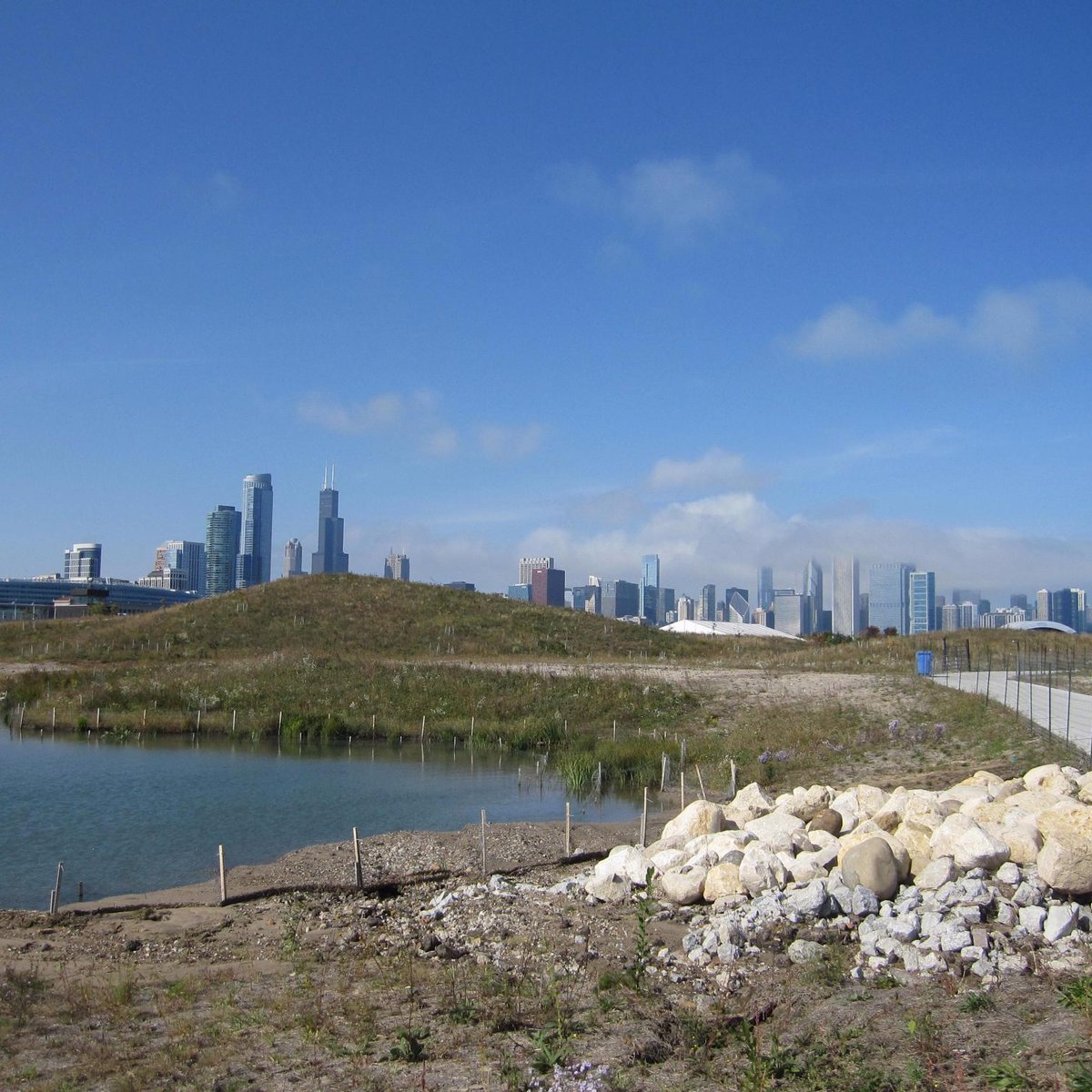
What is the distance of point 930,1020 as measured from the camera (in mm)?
9719

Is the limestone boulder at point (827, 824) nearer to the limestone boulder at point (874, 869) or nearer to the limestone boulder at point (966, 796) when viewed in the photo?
the limestone boulder at point (966, 796)

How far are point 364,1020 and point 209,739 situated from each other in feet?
103

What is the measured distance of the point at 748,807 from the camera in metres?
20.6

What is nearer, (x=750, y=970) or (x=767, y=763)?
(x=750, y=970)

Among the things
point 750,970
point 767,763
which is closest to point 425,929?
point 750,970

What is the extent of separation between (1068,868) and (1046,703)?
21.9 meters

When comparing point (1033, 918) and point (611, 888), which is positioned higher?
point (1033, 918)

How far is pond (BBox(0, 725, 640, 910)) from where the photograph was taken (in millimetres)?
20812

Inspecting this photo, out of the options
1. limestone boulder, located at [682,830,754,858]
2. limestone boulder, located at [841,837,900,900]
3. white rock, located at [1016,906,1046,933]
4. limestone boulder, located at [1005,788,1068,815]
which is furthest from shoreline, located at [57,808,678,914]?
white rock, located at [1016,906,1046,933]

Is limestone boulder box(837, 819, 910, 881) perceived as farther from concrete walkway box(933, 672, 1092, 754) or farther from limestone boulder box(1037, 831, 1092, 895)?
concrete walkway box(933, 672, 1092, 754)

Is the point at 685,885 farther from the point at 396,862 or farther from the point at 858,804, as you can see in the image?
the point at 396,862

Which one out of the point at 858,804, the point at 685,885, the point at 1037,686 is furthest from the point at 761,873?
the point at 1037,686

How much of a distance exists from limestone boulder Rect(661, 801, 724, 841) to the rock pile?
0.59ft

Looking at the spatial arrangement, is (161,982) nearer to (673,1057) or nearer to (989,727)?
(673,1057)
